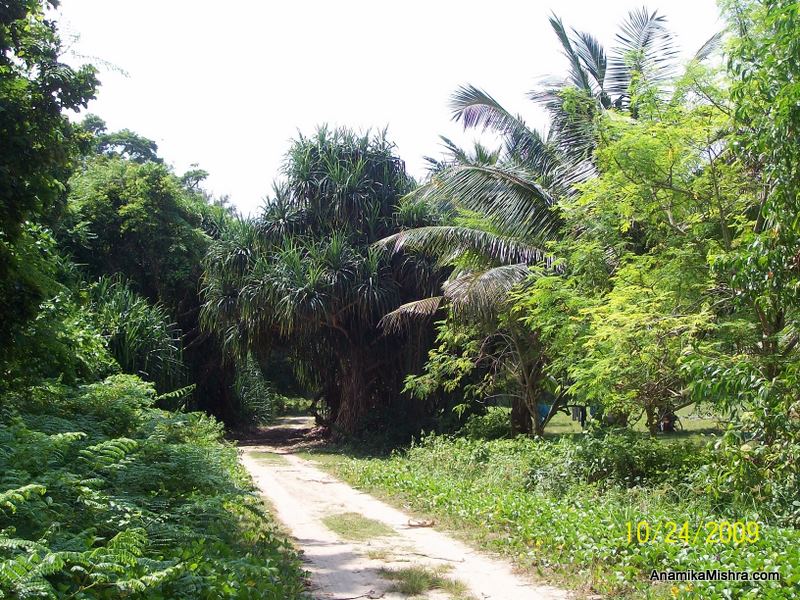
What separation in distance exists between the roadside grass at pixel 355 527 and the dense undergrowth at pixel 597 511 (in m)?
0.88

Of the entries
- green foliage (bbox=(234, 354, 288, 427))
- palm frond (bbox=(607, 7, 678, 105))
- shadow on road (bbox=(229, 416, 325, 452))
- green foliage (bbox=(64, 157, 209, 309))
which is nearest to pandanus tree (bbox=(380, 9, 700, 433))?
palm frond (bbox=(607, 7, 678, 105))

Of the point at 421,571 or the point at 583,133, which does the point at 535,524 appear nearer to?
the point at 421,571

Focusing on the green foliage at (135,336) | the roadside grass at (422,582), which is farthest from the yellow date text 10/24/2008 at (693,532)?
A: the green foliage at (135,336)

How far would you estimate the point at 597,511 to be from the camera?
7.59m

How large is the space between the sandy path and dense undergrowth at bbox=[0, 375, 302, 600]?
1.34ft

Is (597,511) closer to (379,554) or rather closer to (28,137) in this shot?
(379,554)

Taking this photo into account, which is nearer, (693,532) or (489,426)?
(693,532)

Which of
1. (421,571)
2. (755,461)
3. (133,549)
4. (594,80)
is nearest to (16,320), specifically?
(133,549)

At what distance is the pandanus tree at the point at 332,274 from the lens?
19.1 metres

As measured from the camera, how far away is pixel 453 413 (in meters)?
18.4

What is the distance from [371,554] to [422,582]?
4.34ft

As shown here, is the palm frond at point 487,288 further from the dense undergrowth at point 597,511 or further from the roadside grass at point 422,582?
the roadside grass at point 422,582

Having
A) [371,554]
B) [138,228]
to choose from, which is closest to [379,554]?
[371,554]

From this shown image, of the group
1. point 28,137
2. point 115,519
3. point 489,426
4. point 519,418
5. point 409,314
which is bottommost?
point 115,519
